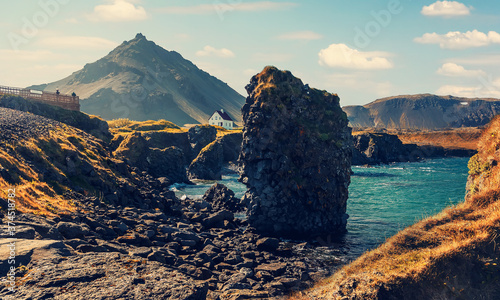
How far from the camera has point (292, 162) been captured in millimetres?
43969

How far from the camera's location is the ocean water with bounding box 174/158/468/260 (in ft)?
133

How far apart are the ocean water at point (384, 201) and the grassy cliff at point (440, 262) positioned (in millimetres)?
15241

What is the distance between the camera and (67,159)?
40750 mm

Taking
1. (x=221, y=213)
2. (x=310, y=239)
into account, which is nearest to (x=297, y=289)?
(x=310, y=239)

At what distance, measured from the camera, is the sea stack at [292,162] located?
4228cm

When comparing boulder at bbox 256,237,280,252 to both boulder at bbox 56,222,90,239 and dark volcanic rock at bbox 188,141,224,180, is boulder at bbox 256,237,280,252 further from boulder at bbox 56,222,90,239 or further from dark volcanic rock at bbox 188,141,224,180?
dark volcanic rock at bbox 188,141,224,180

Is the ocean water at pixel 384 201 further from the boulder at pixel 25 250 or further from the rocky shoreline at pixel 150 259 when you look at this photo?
the boulder at pixel 25 250

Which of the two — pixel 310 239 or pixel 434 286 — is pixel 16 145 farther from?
pixel 434 286

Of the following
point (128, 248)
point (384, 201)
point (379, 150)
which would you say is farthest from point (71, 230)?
point (379, 150)

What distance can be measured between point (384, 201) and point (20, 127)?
2370 inches

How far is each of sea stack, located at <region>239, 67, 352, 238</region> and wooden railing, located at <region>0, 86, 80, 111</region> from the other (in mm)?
44109

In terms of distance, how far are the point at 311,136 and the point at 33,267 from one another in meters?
34.6

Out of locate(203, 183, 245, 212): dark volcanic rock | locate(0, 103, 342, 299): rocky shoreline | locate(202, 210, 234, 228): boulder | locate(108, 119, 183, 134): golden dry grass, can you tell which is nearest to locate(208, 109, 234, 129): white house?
locate(108, 119, 183, 134): golden dry grass

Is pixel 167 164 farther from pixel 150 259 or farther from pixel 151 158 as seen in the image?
pixel 150 259
